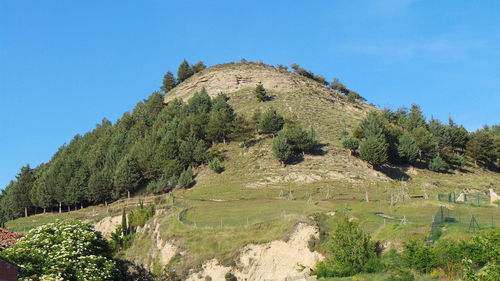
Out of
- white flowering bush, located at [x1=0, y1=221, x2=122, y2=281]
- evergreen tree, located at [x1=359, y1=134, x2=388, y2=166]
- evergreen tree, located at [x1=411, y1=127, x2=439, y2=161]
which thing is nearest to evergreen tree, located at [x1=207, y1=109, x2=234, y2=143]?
evergreen tree, located at [x1=359, y1=134, x2=388, y2=166]

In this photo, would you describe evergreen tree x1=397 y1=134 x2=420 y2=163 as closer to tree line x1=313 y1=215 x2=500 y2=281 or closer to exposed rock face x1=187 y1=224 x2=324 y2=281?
exposed rock face x1=187 y1=224 x2=324 y2=281

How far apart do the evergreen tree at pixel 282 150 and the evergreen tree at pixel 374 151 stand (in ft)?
32.6

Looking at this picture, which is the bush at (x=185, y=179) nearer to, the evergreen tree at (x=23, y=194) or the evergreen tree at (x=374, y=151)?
the evergreen tree at (x=374, y=151)

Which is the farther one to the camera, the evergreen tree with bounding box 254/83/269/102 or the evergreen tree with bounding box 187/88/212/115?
the evergreen tree with bounding box 254/83/269/102

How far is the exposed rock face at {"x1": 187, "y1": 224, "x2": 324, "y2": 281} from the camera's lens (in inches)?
1432

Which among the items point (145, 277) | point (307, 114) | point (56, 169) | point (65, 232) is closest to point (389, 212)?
point (145, 277)

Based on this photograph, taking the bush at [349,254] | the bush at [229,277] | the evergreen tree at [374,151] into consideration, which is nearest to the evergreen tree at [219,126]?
the evergreen tree at [374,151]

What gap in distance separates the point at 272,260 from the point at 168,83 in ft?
342

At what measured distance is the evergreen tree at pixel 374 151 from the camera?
66062 mm

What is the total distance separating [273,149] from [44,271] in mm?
40556

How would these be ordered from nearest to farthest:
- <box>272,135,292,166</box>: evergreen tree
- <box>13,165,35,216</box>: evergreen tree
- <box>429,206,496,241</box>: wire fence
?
<box>429,206,496,241</box>: wire fence < <box>272,135,292,166</box>: evergreen tree < <box>13,165,35,216</box>: evergreen tree

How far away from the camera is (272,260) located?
37344mm

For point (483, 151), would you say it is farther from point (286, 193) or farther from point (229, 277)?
point (229, 277)

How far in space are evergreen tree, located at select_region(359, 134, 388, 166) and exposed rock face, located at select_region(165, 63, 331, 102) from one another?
4255 cm
